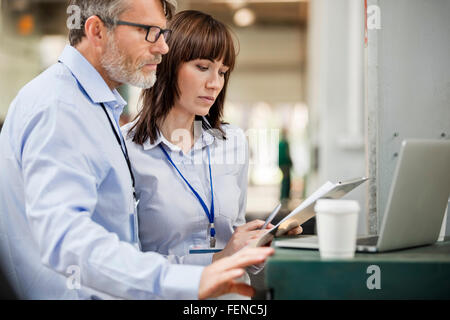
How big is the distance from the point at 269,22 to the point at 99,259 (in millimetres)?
13951

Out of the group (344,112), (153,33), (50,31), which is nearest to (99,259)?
(153,33)

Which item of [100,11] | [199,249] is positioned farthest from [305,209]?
[100,11]

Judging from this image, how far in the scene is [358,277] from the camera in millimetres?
1113

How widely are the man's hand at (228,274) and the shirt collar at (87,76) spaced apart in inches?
20.5

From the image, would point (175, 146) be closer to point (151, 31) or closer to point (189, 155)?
point (189, 155)

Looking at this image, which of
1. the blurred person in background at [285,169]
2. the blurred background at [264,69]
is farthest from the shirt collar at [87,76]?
the blurred background at [264,69]

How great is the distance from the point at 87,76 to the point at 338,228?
27.6 inches

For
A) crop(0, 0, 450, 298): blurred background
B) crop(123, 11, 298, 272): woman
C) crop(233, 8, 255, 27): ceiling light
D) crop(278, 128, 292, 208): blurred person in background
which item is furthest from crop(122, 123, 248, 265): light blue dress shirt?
crop(233, 8, 255, 27): ceiling light

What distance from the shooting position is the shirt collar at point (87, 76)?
4.55 feet

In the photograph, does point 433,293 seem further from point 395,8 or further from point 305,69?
point 305,69

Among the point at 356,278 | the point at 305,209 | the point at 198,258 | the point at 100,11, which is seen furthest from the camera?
the point at 198,258

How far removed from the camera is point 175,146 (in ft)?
6.01

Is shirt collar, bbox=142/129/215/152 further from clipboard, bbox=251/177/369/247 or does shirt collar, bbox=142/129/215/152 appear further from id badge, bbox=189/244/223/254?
clipboard, bbox=251/177/369/247

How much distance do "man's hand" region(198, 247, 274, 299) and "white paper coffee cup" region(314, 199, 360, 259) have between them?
0.11 meters
